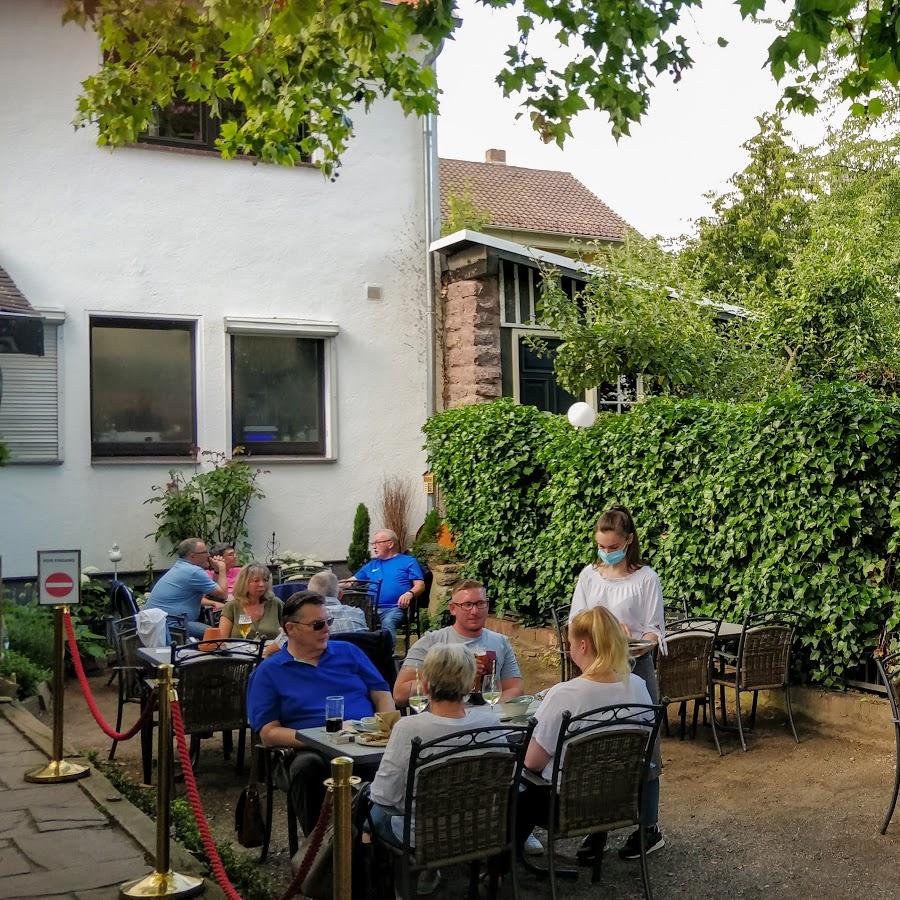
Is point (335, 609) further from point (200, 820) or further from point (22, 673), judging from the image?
point (200, 820)

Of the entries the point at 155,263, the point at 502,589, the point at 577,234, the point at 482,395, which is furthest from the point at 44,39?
the point at 577,234

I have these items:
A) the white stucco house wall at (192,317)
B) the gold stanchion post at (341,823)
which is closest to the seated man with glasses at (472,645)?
the gold stanchion post at (341,823)

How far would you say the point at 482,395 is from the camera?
1391cm

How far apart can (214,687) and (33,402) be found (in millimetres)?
6407

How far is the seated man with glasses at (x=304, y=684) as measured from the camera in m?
5.55

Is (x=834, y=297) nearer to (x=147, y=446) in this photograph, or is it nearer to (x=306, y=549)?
(x=306, y=549)

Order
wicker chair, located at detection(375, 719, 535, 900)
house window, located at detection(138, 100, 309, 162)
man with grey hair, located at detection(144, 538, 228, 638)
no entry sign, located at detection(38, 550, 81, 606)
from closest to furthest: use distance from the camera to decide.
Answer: wicker chair, located at detection(375, 719, 535, 900) < no entry sign, located at detection(38, 550, 81, 606) < man with grey hair, located at detection(144, 538, 228, 638) < house window, located at detection(138, 100, 309, 162)

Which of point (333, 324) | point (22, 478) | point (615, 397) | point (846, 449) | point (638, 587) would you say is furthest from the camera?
point (615, 397)

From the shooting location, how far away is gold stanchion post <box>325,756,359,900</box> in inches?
140

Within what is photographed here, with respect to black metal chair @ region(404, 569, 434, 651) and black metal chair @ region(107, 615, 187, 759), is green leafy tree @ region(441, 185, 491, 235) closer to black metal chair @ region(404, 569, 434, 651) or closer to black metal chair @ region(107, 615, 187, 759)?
black metal chair @ region(404, 569, 434, 651)

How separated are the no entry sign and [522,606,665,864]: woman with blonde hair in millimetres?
3453

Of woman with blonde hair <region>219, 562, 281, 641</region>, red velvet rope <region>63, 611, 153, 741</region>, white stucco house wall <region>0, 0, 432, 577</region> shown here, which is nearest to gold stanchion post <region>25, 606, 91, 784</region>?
red velvet rope <region>63, 611, 153, 741</region>

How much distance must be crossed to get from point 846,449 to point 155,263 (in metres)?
8.13

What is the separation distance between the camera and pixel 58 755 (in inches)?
273
